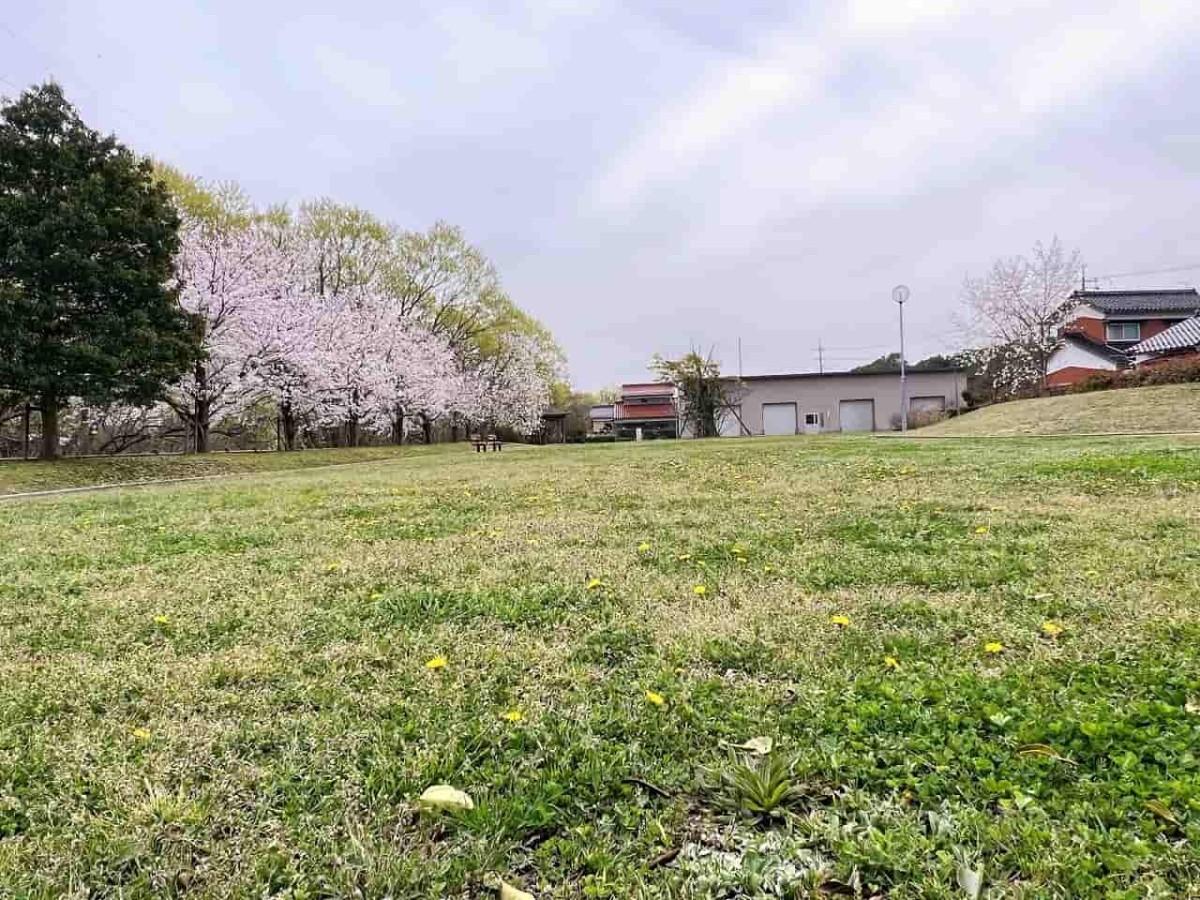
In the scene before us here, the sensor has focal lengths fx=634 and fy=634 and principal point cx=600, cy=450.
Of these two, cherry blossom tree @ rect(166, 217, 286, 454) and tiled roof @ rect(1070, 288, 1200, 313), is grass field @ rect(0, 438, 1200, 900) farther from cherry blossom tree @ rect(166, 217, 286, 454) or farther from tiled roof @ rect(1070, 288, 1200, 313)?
tiled roof @ rect(1070, 288, 1200, 313)

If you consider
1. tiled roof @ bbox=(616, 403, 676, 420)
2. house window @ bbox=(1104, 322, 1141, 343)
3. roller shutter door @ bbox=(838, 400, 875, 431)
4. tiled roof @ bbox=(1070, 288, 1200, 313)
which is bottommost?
roller shutter door @ bbox=(838, 400, 875, 431)

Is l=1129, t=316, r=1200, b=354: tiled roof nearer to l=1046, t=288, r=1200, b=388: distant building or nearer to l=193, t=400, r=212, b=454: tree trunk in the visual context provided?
l=1046, t=288, r=1200, b=388: distant building

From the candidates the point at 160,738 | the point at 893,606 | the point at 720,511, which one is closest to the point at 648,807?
the point at 160,738

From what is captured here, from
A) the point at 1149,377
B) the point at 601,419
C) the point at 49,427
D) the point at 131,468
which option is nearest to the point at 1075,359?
the point at 1149,377

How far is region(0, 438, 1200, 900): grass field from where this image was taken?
1078 millimetres

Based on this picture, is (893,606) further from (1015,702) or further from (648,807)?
(648,807)

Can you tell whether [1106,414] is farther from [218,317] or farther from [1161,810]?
[218,317]

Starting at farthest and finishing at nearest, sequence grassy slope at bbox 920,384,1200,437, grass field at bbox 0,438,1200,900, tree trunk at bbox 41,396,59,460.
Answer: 1. grassy slope at bbox 920,384,1200,437
2. tree trunk at bbox 41,396,59,460
3. grass field at bbox 0,438,1200,900

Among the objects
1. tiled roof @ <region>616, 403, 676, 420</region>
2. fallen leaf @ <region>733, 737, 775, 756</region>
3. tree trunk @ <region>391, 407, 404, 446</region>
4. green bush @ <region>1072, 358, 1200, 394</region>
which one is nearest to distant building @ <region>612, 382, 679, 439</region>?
tiled roof @ <region>616, 403, 676, 420</region>

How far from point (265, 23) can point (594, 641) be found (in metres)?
11.8

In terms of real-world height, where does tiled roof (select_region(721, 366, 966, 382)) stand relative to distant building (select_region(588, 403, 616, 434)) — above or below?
above

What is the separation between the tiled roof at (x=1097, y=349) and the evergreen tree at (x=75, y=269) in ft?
109

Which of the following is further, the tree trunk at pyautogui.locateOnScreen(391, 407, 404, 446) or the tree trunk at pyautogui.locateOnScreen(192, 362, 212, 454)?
the tree trunk at pyautogui.locateOnScreen(391, 407, 404, 446)

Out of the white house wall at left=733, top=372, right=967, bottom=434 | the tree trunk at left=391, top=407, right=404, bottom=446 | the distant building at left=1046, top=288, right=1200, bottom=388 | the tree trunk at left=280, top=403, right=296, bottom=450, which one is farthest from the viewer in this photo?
the white house wall at left=733, top=372, right=967, bottom=434
